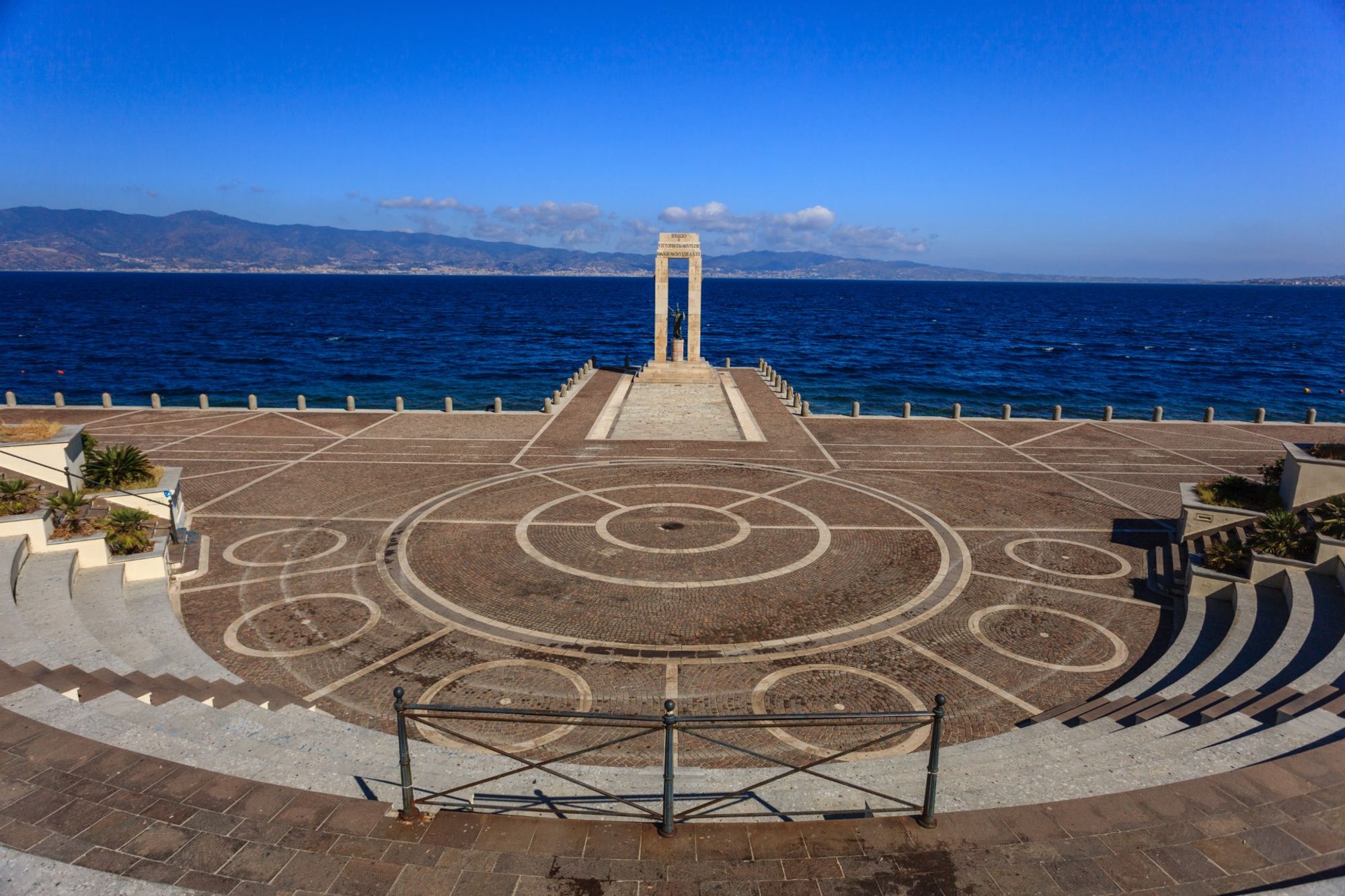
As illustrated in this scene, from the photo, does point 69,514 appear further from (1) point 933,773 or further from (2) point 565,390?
(2) point 565,390

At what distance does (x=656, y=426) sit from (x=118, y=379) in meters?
47.0

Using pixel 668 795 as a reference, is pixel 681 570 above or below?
below

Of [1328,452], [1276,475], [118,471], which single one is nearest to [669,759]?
[118,471]

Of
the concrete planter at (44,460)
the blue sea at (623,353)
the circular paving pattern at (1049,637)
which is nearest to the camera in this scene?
the circular paving pattern at (1049,637)

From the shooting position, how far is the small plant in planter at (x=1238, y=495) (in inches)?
725

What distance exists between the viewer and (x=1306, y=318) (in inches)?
5369

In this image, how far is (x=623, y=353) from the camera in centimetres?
7475

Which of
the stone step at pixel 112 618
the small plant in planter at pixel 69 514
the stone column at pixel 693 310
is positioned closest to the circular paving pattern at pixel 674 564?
the stone step at pixel 112 618

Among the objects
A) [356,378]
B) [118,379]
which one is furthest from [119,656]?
[118,379]

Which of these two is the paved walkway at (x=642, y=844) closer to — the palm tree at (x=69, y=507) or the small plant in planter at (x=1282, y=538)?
the small plant in planter at (x=1282, y=538)

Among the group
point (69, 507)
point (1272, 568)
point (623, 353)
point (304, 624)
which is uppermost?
point (623, 353)

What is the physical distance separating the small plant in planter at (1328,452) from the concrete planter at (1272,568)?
4021 millimetres

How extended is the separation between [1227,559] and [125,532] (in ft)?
73.7

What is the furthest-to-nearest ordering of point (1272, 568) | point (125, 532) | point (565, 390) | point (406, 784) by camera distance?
point (565, 390), point (125, 532), point (1272, 568), point (406, 784)
